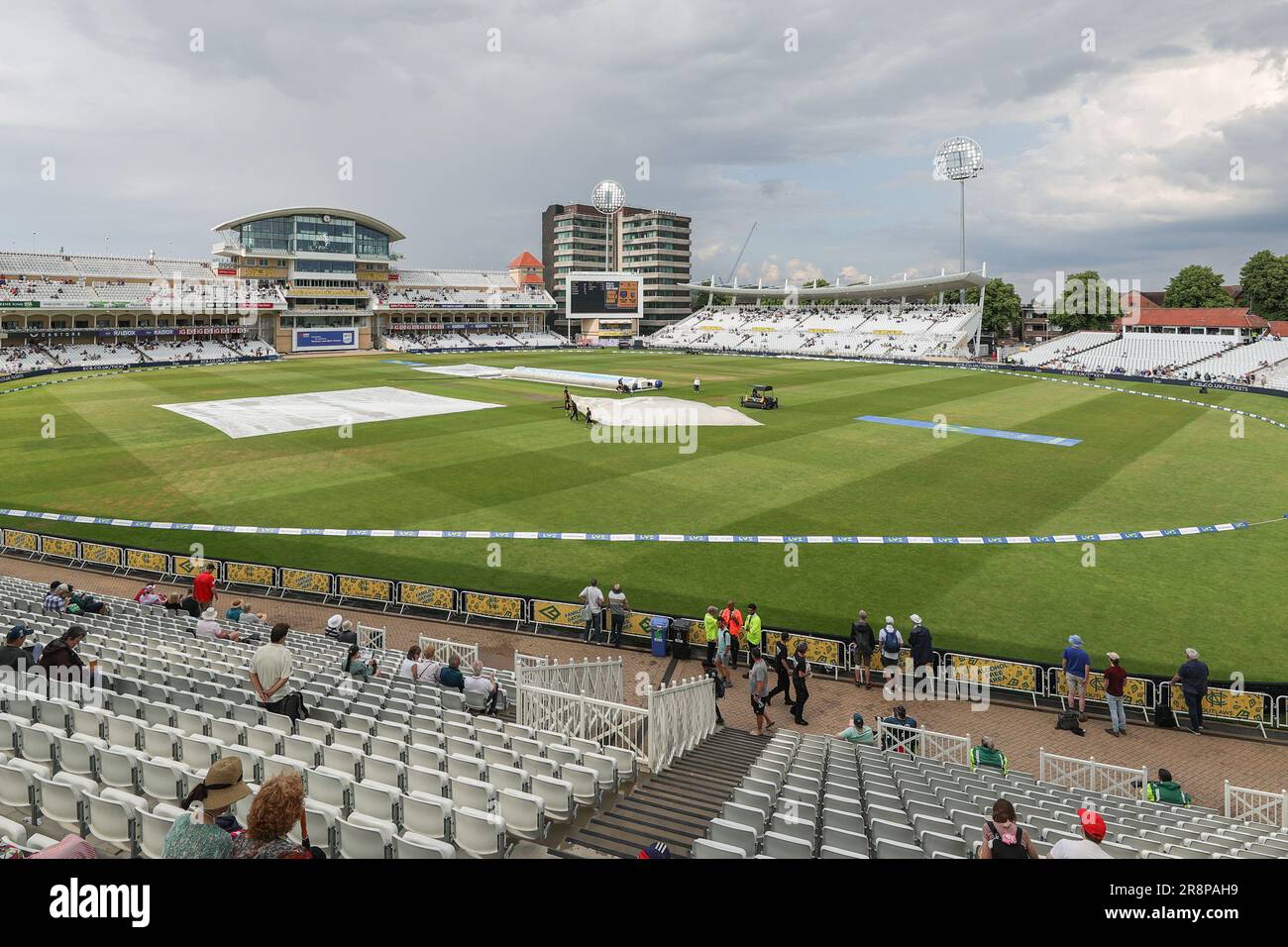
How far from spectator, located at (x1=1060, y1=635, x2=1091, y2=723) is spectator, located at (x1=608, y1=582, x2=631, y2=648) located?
30.1ft

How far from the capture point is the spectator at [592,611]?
19.2 metres

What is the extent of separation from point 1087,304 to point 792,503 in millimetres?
115806

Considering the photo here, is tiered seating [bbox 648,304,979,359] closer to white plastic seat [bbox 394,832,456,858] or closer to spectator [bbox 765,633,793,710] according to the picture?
spectator [bbox 765,633,793,710]

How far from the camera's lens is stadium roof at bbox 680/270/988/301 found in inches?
4522

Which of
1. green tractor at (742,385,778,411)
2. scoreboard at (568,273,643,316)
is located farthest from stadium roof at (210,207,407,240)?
green tractor at (742,385,778,411)

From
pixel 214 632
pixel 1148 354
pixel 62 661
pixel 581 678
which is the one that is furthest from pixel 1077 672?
pixel 1148 354

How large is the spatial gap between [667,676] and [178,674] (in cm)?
900

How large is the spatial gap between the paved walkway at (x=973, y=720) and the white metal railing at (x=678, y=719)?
2.21ft

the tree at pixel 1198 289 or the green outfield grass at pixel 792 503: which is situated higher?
the tree at pixel 1198 289

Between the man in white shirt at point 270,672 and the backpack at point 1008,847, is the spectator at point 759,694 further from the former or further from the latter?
the backpack at point 1008,847

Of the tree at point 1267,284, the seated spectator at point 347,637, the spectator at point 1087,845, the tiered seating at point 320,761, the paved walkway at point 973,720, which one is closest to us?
the spectator at point 1087,845

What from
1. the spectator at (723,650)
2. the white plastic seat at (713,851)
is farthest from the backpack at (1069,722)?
the white plastic seat at (713,851)
